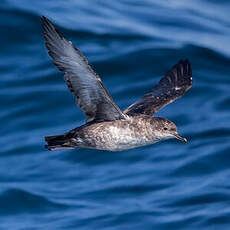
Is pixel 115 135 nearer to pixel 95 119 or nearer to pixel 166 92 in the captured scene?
pixel 95 119

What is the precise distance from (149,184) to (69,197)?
1539 millimetres

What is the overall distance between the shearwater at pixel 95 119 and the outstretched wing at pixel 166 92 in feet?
0.79

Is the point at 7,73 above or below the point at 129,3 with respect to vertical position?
below

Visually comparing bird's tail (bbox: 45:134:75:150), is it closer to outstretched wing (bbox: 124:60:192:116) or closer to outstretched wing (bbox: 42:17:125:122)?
outstretched wing (bbox: 42:17:125:122)

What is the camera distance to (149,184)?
15195 mm

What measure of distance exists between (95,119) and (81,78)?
2.65 ft

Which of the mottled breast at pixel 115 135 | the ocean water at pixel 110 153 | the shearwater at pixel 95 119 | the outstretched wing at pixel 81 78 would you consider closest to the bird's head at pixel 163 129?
the shearwater at pixel 95 119

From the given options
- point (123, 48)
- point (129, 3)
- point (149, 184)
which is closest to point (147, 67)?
point (123, 48)

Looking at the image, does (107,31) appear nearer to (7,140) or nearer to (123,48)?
(123,48)

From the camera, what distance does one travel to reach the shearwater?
28.9 ft

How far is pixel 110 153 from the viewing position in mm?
15352

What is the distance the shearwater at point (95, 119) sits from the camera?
28.9ft

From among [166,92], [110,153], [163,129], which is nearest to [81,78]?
[163,129]

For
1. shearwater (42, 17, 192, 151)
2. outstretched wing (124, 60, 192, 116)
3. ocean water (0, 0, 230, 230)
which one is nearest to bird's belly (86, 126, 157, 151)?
shearwater (42, 17, 192, 151)
